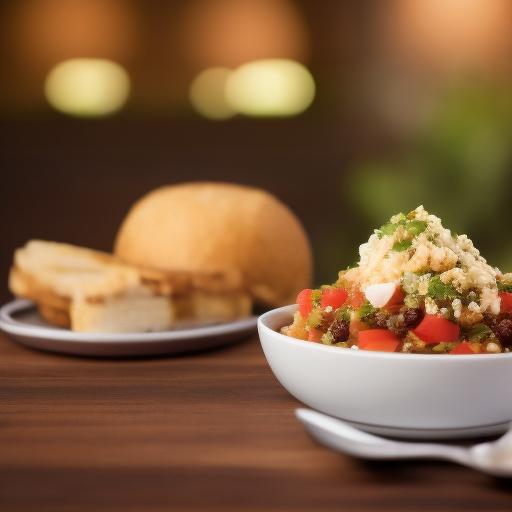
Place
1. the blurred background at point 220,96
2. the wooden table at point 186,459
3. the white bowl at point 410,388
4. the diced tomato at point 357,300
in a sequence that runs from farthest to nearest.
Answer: the blurred background at point 220,96 < the diced tomato at point 357,300 < the white bowl at point 410,388 < the wooden table at point 186,459

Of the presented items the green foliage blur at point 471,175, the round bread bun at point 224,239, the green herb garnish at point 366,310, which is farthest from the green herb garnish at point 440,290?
the green foliage blur at point 471,175

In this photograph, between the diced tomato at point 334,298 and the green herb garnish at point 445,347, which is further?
the diced tomato at point 334,298

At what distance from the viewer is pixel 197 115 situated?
6492 mm

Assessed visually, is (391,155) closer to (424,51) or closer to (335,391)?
(424,51)

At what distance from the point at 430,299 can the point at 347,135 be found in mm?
5484

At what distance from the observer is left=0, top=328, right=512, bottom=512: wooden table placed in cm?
89

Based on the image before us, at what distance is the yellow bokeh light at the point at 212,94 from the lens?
21.3ft

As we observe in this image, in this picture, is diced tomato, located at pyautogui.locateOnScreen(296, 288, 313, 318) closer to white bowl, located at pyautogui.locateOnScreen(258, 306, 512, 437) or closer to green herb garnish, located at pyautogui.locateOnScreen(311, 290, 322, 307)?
green herb garnish, located at pyautogui.locateOnScreen(311, 290, 322, 307)

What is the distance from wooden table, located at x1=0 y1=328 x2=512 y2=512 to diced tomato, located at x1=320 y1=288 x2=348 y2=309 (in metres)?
0.20

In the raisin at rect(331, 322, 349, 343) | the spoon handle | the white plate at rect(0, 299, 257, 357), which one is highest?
the raisin at rect(331, 322, 349, 343)

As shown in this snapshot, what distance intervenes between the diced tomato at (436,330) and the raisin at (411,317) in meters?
0.01

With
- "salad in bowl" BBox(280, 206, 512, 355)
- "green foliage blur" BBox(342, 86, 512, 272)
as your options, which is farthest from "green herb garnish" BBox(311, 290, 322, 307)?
"green foliage blur" BBox(342, 86, 512, 272)

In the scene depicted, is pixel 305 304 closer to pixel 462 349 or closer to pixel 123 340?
pixel 462 349

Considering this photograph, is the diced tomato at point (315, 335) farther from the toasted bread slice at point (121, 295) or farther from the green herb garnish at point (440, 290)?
the toasted bread slice at point (121, 295)
